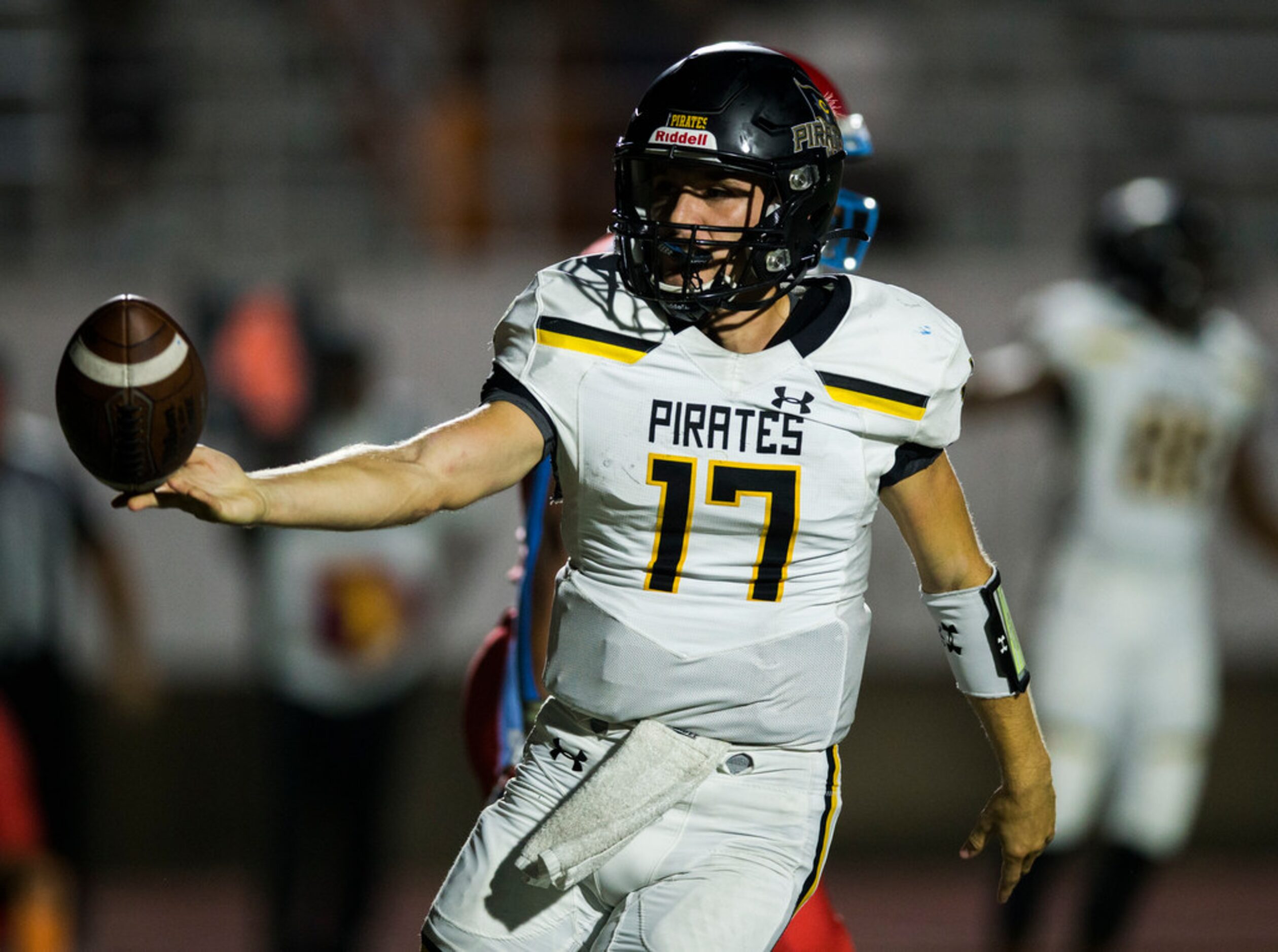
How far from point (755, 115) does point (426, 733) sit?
17.3 ft

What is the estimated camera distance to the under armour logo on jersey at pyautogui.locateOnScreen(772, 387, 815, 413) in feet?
8.04

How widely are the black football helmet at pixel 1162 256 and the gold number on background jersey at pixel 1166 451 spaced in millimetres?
304

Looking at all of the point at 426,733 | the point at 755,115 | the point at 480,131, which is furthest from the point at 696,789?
the point at 480,131

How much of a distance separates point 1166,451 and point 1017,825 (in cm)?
300

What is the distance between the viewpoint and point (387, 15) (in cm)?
845

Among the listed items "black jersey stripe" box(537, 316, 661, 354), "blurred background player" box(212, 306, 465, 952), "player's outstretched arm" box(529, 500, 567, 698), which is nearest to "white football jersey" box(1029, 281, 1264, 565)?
"blurred background player" box(212, 306, 465, 952)

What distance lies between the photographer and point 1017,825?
267cm

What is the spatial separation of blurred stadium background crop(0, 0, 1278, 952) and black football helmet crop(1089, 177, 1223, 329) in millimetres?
1732

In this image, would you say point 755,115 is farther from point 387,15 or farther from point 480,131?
point 387,15

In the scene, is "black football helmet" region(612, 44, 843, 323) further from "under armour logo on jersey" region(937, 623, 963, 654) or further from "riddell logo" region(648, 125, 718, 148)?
"under armour logo on jersey" region(937, 623, 963, 654)

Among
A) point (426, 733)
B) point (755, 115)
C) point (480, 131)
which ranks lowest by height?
point (426, 733)

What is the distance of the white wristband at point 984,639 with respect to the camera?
265 cm

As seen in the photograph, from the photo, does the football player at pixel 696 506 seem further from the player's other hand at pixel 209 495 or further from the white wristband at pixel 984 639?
the player's other hand at pixel 209 495

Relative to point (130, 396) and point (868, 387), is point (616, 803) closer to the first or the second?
point (868, 387)
